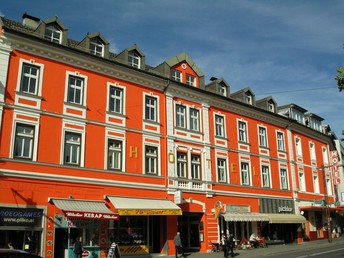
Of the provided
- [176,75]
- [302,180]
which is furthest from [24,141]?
[302,180]

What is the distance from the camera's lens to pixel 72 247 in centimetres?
1983

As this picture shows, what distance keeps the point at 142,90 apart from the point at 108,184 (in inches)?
280

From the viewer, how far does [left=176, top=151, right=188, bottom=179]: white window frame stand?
26375 millimetres

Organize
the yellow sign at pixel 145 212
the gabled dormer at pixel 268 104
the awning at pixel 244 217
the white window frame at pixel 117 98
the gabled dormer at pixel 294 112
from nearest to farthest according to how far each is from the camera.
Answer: the yellow sign at pixel 145 212 → the white window frame at pixel 117 98 → the awning at pixel 244 217 → the gabled dormer at pixel 268 104 → the gabled dormer at pixel 294 112

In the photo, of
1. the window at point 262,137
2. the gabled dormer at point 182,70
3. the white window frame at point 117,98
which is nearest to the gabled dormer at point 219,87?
the gabled dormer at point 182,70

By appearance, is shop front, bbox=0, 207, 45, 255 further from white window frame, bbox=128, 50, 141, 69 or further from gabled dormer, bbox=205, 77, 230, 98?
gabled dormer, bbox=205, 77, 230, 98

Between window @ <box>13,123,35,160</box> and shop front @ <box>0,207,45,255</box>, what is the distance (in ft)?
9.21

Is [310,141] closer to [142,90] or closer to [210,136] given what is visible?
[210,136]

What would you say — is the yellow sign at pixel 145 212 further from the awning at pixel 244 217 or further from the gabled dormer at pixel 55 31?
the gabled dormer at pixel 55 31

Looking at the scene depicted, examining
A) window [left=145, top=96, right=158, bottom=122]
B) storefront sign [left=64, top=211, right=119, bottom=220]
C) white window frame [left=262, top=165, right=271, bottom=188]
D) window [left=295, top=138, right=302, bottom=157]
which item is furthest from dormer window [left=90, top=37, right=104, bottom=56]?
window [left=295, top=138, right=302, bottom=157]

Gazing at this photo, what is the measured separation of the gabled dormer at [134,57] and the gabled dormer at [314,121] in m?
24.6

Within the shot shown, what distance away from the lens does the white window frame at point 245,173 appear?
31.0 m

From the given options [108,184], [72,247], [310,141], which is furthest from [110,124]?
[310,141]

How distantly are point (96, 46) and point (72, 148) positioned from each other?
23.0 feet
